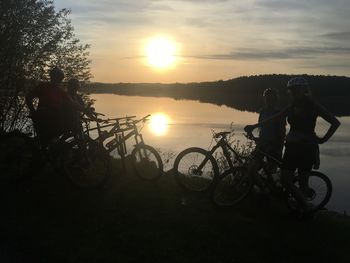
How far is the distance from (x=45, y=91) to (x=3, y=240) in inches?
130

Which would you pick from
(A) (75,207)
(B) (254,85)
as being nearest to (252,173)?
(A) (75,207)

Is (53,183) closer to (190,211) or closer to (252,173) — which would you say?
(190,211)

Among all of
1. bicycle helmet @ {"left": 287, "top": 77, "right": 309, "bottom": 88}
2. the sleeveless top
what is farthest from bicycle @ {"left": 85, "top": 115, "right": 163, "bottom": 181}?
bicycle helmet @ {"left": 287, "top": 77, "right": 309, "bottom": 88}

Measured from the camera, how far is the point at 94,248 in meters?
6.48

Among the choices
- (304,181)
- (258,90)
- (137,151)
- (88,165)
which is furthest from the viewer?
(258,90)

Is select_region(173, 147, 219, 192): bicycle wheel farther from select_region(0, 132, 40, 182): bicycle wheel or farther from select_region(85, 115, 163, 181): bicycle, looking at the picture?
select_region(0, 132, 40, 182): bicycle wheel

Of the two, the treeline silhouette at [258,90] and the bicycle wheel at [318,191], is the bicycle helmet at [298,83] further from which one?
the treeline silhouette at [258,90]

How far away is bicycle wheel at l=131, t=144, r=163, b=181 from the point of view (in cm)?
998

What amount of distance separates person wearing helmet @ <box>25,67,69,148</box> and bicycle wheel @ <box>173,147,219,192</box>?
239cm

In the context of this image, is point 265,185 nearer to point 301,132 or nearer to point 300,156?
point 300,156

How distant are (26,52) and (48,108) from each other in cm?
798

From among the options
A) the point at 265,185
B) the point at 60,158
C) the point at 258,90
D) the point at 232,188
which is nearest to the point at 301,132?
the point at 265,185

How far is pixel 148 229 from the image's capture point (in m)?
7.30

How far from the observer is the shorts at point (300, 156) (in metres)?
7.63
